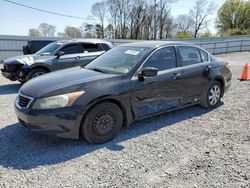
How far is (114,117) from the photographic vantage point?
3697 mm

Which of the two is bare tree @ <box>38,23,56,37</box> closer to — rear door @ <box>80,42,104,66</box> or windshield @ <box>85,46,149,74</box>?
rear door @ <box>80,42,104,66</box>

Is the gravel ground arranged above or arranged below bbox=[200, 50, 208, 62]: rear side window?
below

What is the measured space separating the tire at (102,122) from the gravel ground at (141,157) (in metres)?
0.14

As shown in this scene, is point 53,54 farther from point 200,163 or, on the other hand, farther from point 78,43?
point 200,163

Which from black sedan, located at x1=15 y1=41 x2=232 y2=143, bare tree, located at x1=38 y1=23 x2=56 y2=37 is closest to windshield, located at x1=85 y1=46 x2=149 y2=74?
black sedan, located at x1=15 y1=41 x2=232 y2=143

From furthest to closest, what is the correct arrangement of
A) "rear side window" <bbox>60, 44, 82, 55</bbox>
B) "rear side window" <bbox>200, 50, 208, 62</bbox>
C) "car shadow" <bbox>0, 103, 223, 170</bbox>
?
"rear side window" <bbox>60, 44, 82, 55</bbox> < "rear side window" <bbox>200, 50, 208, 62</bbox> < "car shadow" <bbox>0, 103, 223, 170</bbox>

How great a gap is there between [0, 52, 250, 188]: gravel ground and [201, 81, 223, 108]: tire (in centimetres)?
69

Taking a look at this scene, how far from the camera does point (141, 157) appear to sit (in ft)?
10.7

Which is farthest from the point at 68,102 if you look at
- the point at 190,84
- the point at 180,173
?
the point at 190,84

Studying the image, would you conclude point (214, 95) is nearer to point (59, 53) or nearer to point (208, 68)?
point (208, 68)

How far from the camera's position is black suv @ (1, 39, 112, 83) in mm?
7297

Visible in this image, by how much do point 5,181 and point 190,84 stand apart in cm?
367

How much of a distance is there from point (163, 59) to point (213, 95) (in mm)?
1783

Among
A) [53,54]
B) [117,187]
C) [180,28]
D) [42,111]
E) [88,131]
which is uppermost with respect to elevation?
[180,28]
